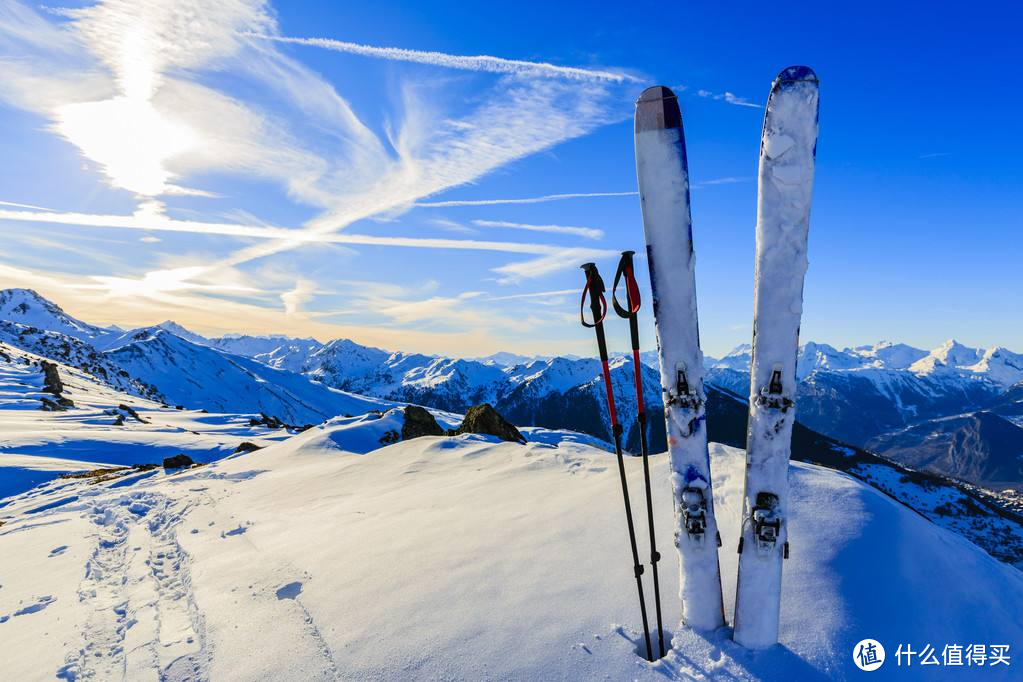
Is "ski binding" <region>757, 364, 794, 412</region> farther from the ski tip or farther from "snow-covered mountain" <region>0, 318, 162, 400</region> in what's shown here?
"snow-covered mountain" <region>0, 318, 162, 400</region>

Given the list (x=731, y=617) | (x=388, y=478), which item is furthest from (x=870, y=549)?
(x=388, y=478)

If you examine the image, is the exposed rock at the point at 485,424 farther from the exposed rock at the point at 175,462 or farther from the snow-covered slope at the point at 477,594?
the snow-covered slope at the point at 477,594

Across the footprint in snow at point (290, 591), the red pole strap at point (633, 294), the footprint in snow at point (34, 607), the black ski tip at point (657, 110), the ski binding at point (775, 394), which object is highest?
the black ski tip at point (657, 110)

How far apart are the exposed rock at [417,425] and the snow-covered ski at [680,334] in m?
20.9

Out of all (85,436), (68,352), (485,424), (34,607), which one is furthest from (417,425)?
(68,352)

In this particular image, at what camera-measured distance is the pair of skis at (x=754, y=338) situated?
3.95 meters

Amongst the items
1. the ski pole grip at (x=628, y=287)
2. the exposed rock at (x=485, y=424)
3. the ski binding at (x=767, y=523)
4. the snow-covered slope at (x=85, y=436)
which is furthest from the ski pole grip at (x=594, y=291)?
the snow-covered slope at (x=85, y=436)

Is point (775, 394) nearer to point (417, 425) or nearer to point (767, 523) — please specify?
point (767, 523)

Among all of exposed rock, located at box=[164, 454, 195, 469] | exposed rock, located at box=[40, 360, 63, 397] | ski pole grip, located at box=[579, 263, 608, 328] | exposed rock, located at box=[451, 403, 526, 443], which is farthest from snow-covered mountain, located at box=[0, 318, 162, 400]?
ski pole grip, located at box=[579, 263, 608, 328]

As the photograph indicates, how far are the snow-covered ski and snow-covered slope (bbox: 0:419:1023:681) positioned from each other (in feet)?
1.76

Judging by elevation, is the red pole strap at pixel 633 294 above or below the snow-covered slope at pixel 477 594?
above

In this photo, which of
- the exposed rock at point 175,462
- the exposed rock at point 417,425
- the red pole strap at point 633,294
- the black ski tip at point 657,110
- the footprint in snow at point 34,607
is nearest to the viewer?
the red pole strap at point 633,294

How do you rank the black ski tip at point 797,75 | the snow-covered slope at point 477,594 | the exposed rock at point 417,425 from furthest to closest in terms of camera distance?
the exposed rock at point 417,425 < the snow-covered slope at point 477,594 < the black ski tip at point 797,75

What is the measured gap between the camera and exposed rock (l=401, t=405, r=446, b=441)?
2469 centimetres
